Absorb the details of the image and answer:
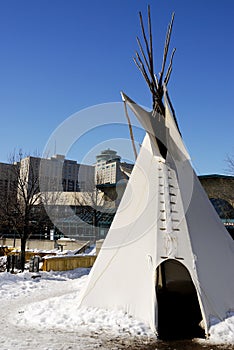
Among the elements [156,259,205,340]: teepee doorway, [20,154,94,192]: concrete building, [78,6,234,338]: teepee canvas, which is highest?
[20,154,94,192]: concrete building

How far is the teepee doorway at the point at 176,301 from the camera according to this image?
7.86m

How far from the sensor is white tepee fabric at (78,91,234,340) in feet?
23.7

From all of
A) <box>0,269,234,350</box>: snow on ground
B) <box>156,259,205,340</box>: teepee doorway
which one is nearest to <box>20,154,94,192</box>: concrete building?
<box>156,259,205,340</box>: teepee doorway

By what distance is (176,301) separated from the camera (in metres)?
10.0

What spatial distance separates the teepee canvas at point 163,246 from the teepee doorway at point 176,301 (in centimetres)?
3

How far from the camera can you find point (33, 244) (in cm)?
2764

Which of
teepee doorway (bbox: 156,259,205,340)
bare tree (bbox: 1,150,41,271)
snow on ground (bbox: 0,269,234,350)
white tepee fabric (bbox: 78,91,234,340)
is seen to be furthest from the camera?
bare tree (bbox: 1,150,41,271)

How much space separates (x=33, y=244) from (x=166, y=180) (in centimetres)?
2114

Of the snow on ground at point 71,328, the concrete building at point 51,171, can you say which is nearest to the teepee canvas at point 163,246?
the snow on ground at point 71,328

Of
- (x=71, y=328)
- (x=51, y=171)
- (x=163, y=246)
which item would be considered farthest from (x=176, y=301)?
(x=51, y=171)

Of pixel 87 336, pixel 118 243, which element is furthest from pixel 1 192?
pixel 87 336

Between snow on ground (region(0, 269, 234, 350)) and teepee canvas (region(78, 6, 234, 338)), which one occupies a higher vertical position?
teepee canvas (region(78, 6, 234, 338))

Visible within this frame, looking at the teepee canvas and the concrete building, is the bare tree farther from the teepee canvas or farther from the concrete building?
the teepee canvas

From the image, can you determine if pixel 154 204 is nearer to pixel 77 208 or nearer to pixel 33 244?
pixel 33 244
